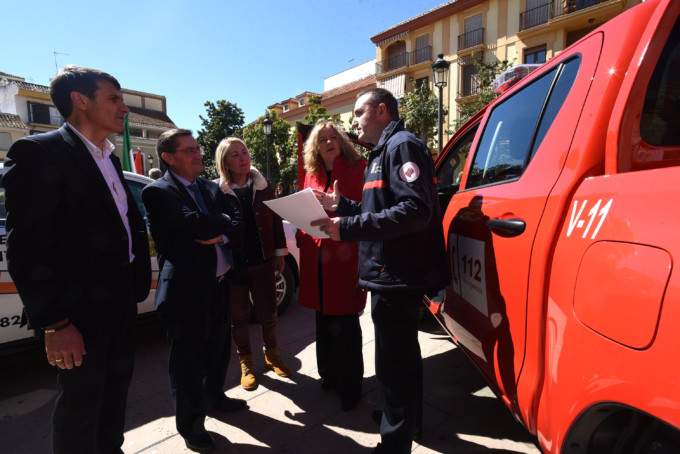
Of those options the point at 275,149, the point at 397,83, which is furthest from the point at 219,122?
the point at 397,83

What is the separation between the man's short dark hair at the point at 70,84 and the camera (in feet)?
4.95

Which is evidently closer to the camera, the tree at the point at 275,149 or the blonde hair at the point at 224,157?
the blonde hair at the point at 224,157

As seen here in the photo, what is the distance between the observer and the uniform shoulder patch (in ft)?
4.90

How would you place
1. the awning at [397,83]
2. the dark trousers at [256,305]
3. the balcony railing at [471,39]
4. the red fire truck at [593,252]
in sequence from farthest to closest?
1. the awning at [397,83]
2. the balcony railing at [471,39]
3. the dark trousers at [256,305]
4. the red fire truck at [593,252]

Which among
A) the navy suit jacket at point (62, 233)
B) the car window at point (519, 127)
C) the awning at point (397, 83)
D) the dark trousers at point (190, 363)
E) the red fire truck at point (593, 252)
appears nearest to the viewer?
the red fire truck at point (593, 252)

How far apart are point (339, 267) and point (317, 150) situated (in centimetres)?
79

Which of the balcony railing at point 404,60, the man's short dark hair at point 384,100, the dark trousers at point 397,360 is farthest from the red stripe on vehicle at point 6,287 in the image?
the balcony railing at point 404,60

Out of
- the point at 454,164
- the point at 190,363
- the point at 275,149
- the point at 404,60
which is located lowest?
the point at 190,363

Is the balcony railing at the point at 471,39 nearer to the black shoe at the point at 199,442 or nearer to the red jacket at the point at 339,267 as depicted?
the red jacket at the point at 339,267

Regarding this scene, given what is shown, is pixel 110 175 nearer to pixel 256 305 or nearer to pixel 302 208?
pixel 302 208

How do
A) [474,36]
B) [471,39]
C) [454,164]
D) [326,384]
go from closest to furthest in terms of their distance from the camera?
1. [326,384]
2. [454,164]
3. [474,36]
4. [471,39]

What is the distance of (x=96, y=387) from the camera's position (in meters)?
1.51

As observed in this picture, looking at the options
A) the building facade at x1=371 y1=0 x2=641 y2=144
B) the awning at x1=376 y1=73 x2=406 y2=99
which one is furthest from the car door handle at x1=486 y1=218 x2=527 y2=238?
the awning at x1=376 y1=73 x2=406 y2=99

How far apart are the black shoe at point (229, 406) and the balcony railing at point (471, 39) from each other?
75.4 feet
